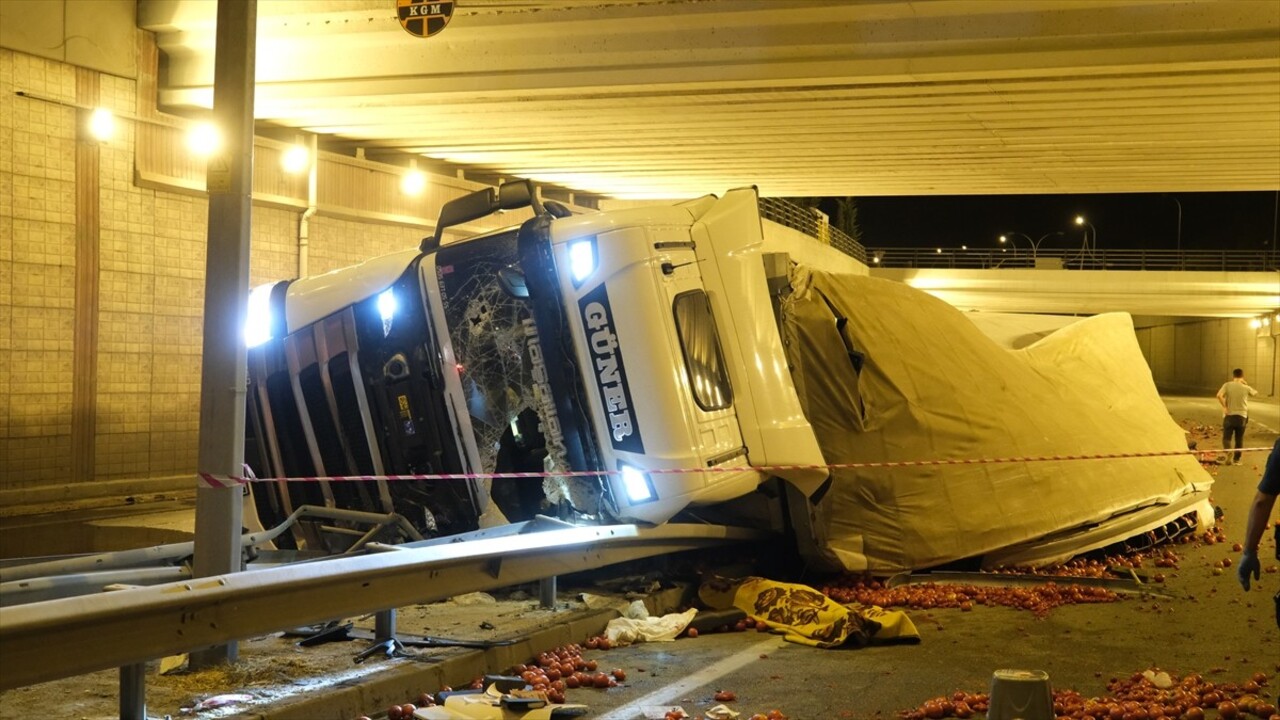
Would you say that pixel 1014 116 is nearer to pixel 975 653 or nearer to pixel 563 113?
pixel 563 113

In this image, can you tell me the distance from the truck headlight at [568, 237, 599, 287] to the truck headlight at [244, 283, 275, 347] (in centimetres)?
304

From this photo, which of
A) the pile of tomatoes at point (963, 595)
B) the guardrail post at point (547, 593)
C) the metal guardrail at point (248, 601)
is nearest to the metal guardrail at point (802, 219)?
the pile of tomatoes at point (963, 595)

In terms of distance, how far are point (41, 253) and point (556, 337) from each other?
9.31 meters

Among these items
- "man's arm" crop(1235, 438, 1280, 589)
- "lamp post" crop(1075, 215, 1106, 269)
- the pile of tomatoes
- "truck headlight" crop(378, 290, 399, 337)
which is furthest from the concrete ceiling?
"lamp post" crop(1075, 215, 1106, 269)

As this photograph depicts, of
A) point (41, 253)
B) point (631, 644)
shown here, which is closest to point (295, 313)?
point (631, 644)

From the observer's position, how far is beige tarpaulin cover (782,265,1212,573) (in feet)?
30.9

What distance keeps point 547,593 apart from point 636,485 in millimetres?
923

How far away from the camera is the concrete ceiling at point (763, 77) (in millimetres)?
13422

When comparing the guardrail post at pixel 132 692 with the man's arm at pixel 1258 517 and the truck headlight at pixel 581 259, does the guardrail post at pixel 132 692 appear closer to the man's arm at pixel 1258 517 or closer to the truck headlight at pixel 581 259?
the truck headlight at pixel 581 259

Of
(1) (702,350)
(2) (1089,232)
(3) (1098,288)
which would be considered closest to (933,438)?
(1) (702,350)

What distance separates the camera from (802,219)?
121 ft

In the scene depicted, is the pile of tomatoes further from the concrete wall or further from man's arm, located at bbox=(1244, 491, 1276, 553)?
the concrete wall

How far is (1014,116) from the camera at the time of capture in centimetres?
1752

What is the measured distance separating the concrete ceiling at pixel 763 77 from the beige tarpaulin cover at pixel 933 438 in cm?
416
